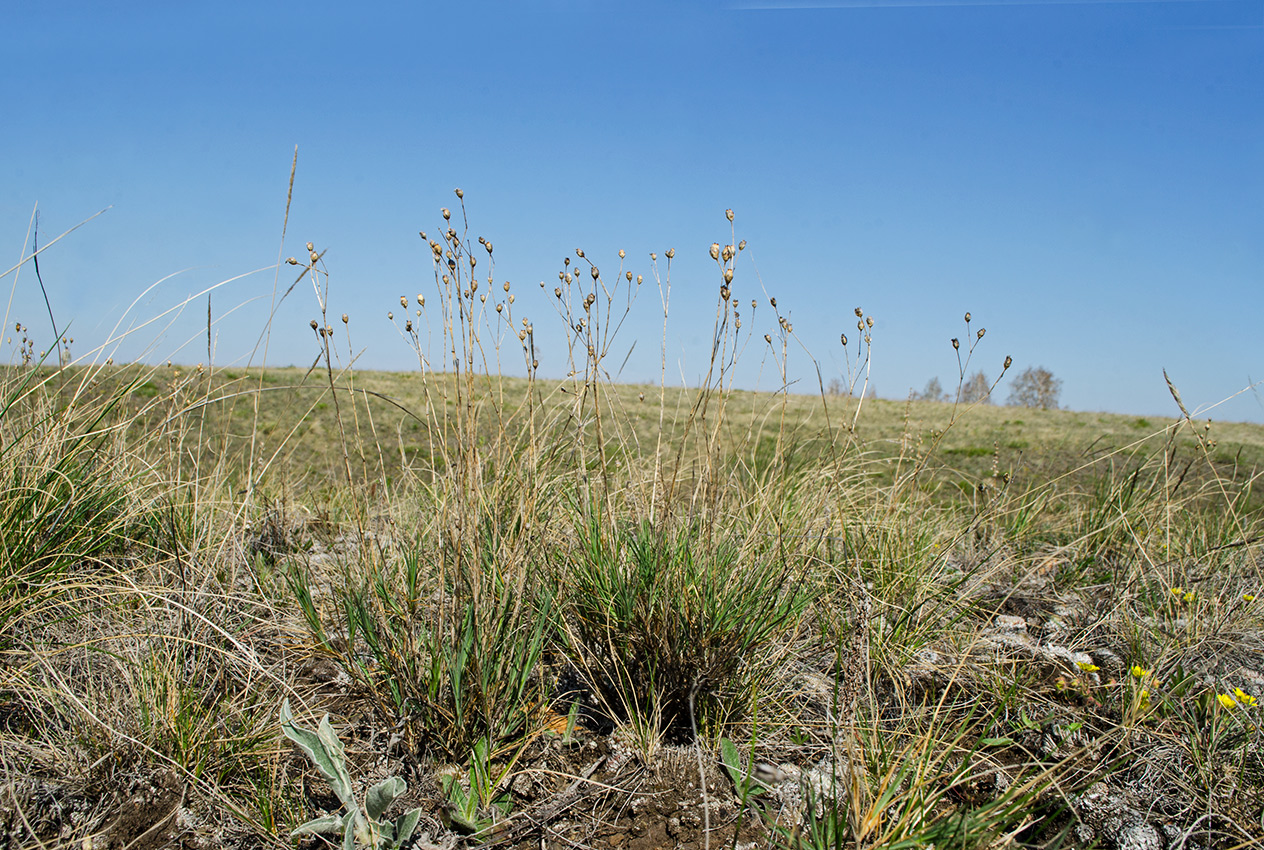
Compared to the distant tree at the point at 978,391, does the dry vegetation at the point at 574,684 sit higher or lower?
lower

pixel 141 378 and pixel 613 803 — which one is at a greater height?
pixel 141 378

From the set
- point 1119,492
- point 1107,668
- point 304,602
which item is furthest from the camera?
point 1119,492

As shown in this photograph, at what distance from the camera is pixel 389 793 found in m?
1.35

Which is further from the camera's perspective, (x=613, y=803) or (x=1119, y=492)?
(x=1119, y=492)

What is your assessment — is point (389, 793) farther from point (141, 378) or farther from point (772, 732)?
point (141, 378)

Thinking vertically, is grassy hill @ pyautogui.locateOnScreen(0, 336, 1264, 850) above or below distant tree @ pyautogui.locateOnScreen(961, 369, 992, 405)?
below

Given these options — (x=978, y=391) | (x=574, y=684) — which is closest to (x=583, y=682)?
(x=574, y=684)

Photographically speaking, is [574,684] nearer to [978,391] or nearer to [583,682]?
[583,682]

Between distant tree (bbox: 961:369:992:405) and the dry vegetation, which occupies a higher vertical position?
distant tree (bbox: 961:369:992:405)

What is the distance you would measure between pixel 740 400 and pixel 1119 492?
483 cm

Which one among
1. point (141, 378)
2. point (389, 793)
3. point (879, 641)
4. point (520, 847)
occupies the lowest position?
point (520, 847)

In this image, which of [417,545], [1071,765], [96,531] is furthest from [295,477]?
[1071,765]

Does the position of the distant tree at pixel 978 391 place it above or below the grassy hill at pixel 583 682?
above

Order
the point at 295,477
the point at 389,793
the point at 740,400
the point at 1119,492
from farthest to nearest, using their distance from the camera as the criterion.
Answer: the point at 740,400 < the point at 295,477 < the point at 1119,492 < the point at 389,793
